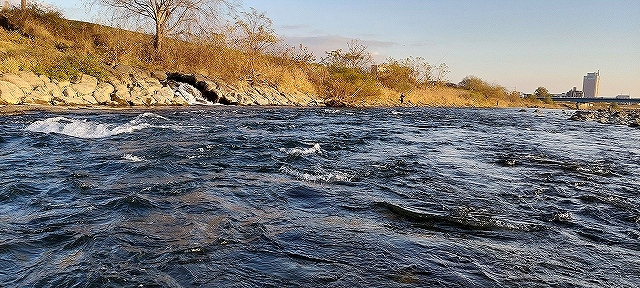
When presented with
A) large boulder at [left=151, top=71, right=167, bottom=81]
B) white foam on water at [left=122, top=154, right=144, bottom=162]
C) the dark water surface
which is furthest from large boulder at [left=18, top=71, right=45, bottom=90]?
white foam on water at [left=122, top=154, right=144, bottom=162]

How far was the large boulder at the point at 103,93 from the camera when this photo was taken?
21016 millimetres

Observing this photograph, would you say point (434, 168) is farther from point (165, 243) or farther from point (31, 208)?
point (31, 208)

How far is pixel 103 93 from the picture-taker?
2144 centimetres

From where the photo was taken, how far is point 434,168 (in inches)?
324

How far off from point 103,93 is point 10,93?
161 inches

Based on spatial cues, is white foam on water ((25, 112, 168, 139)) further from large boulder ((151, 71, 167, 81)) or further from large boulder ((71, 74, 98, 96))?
large boulder ((151, 71, 167, 81))

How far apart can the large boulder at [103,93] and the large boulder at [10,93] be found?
3203mm

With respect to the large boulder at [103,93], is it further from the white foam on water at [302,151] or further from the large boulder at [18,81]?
the white foam on water at [302,151]

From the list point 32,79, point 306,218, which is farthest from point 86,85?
point 306,218

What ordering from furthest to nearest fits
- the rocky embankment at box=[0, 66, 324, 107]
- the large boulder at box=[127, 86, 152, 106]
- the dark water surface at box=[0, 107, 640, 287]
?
1. the large boulder at box=[127, 86, 152, 106]
2. the rocky embankment at box=[0, 66, 324, 107]
3. the dark water surface at box=[0, 107, 640, 287]

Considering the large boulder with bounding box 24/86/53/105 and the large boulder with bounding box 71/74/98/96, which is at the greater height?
the large boulder with bounding box 71/74/98/96

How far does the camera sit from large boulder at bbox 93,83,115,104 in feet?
68.9

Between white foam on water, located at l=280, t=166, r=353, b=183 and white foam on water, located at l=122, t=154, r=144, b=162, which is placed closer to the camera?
white foam on water, located at l=280, t=166, r=353, b=183

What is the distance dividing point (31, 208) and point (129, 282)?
8.36 feet
